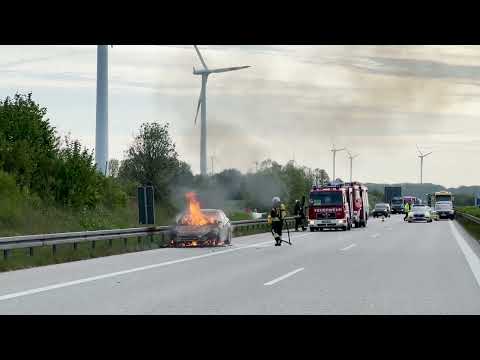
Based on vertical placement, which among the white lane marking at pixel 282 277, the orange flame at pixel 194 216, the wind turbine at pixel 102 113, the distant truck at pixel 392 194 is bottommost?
the white lane marking at pixel 282 277

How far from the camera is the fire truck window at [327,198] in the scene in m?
45.1

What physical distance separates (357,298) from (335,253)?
11632mm

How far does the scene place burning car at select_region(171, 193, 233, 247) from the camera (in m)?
27.5

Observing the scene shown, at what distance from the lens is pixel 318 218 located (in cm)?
4497

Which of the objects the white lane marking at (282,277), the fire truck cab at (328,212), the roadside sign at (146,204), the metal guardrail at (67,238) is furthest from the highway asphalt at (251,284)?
the fire truck cab at (328,212)

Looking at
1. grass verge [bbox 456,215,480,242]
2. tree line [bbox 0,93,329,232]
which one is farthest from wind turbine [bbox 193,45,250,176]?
grass verge [bbox 456,215,480,242]

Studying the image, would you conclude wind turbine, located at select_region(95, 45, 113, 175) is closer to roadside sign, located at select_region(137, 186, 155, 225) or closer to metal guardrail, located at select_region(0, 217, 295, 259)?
roadside sign, located at select_region(137, 186, 155, 225)

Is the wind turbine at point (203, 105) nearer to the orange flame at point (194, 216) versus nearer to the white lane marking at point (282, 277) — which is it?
the orange flame at point (194, 216)

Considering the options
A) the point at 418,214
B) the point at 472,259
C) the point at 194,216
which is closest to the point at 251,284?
the point at 472,259

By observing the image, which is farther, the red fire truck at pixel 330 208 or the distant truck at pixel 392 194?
the distant truck at pixel 392 194

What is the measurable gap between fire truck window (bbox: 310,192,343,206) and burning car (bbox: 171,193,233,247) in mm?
17463

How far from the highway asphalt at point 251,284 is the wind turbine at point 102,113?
51.0ft
